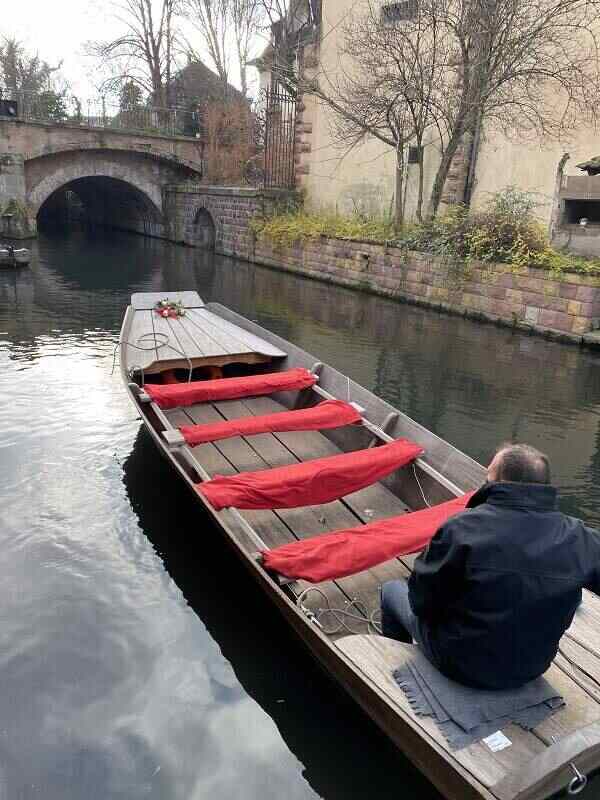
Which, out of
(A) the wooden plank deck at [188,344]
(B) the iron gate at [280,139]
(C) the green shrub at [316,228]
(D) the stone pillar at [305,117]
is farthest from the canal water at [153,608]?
(B) the iron gate at [280,139]

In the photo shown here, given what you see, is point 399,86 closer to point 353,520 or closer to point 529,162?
point 529,162

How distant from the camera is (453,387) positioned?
→ 341 inches

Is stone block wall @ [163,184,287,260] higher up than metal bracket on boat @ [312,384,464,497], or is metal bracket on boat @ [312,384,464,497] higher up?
stone block wall @ [163,184,287,260]

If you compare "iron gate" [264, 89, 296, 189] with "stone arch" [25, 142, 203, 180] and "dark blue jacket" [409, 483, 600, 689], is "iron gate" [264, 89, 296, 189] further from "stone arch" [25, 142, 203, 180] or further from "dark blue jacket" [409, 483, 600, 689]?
"dark blue jacket" [409, 483, 600, 689]

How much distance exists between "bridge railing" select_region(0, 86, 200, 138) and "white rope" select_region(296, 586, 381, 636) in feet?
72.9

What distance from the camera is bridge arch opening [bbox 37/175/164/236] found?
27016 mm

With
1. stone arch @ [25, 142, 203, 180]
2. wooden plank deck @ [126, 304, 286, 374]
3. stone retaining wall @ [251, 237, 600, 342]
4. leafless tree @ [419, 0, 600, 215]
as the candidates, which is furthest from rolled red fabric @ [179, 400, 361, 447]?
stone arch @ [25, 142, 203, 180]

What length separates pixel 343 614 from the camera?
3.36m

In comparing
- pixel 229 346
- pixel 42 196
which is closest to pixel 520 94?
pixel 229 346

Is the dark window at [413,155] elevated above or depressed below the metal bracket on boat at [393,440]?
above

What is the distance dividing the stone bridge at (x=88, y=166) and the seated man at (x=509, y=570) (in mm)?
21939

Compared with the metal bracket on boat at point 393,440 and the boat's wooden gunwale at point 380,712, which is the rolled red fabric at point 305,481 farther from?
the boat's wooden gunwale at point 380,712

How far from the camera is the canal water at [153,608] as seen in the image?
2.97 meters

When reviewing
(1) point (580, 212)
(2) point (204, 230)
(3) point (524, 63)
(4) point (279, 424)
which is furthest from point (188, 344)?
(2) point (204, 230)
